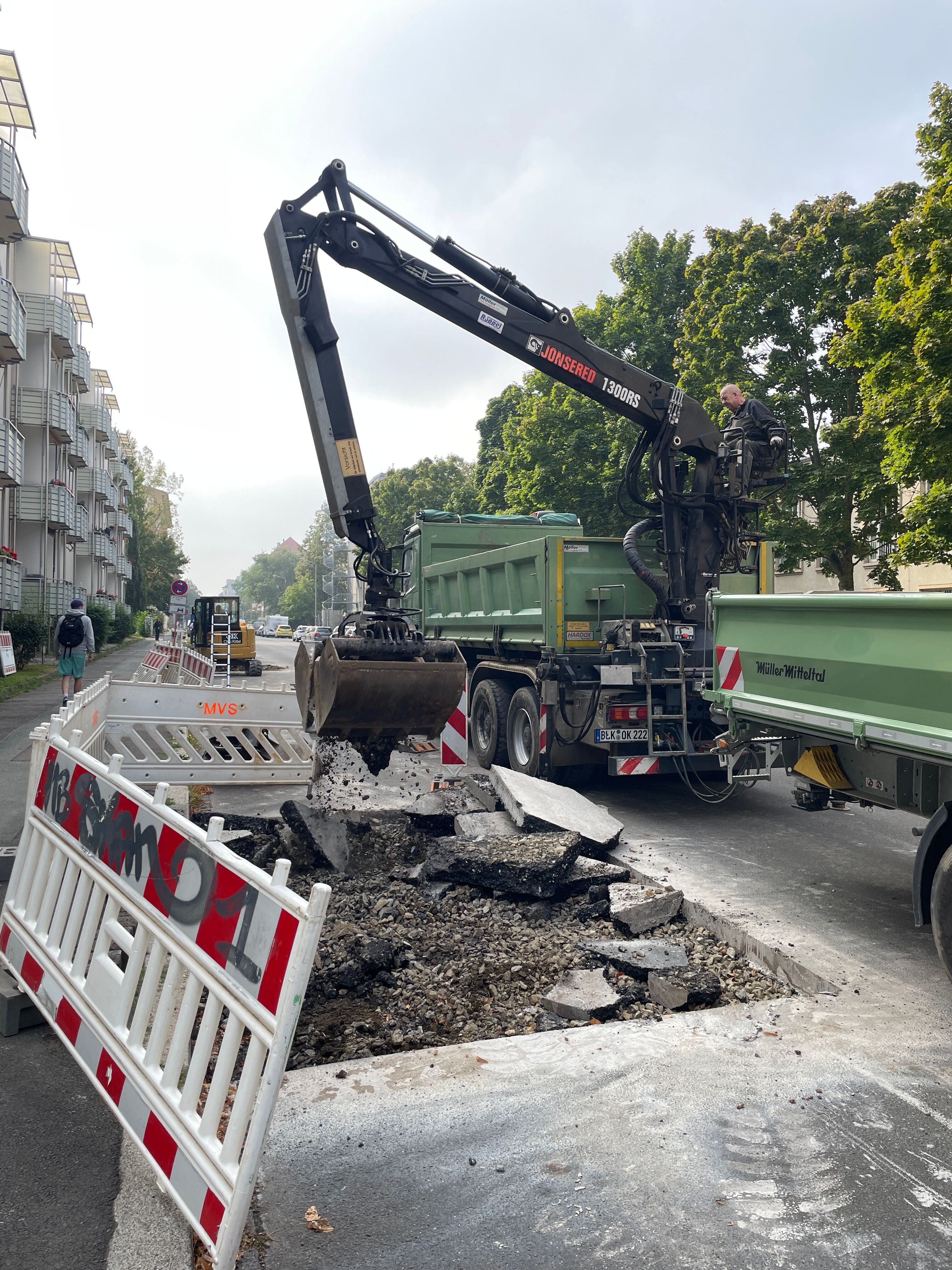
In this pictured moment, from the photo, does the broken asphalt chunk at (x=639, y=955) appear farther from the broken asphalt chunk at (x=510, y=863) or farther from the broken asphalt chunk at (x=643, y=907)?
the broken asphalt chunk at (x=510, y=863)

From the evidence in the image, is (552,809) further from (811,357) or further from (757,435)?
(811,357)

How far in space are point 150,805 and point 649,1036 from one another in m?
2.24

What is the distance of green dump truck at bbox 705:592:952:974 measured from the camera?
171 inches

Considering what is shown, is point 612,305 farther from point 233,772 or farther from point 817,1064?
point 817,1064

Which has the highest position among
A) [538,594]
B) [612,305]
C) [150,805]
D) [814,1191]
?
[612,305]

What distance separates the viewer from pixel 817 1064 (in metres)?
3.62

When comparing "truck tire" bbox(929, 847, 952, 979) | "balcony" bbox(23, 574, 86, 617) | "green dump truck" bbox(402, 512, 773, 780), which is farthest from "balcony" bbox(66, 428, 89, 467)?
"truck tire" bbox(929, 847, 952, 979)

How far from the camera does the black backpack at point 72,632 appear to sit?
52.3 ft

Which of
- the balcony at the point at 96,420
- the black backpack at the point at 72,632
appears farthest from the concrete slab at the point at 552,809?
the balcony at the point at 96,420

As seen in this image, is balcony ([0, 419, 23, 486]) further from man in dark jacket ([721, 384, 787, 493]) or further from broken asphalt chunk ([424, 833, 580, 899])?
broken asphalt chunk ([424, 833, 580, 899])

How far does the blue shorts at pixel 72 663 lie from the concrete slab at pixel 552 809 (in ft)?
36.4

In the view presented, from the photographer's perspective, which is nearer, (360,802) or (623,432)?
(360,802)

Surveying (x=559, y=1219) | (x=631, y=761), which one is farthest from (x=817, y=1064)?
(x=631, y=761)

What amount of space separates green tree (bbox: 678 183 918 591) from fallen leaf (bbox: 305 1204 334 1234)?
17000 millimetres
